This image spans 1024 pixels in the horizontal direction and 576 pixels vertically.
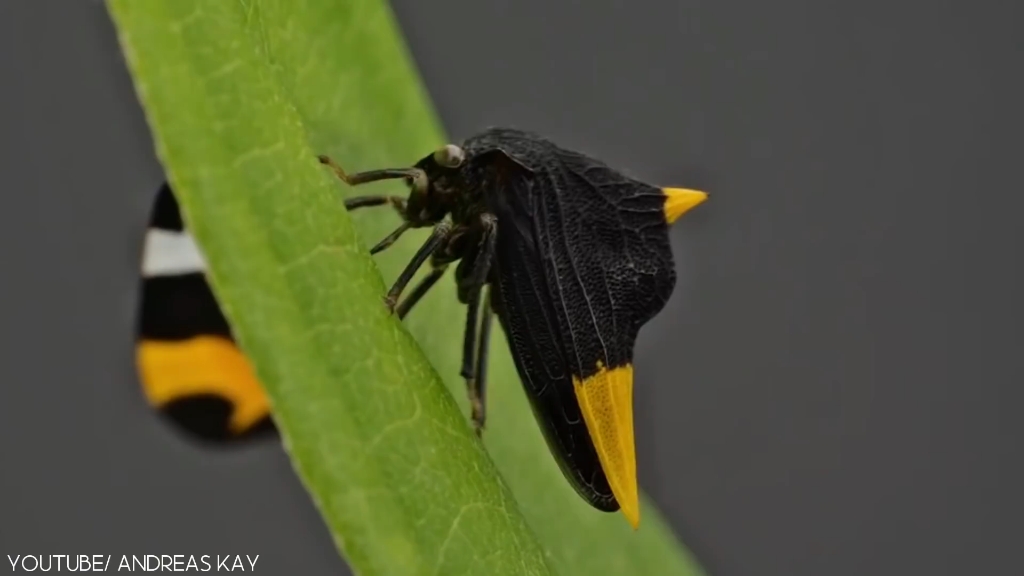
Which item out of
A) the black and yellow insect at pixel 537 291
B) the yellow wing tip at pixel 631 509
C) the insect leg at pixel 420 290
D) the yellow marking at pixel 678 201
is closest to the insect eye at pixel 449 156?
the black and yellow insect at pixel 537 291

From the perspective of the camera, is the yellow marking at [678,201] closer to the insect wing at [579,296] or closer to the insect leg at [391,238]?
the insect wing at [579,296]

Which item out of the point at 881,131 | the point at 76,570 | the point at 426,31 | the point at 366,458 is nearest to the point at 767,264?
the point at 881,131

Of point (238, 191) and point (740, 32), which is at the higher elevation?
point (238, 191)

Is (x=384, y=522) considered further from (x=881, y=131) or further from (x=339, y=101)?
(x=881, y=131)

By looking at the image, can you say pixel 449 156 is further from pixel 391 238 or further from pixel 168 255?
pixel 168 255

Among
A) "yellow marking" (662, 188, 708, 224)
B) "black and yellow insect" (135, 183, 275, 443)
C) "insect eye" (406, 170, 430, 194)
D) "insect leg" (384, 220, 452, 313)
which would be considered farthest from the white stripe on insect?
"yellow marking" (662, 188, 708, 224)
